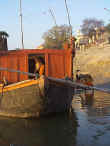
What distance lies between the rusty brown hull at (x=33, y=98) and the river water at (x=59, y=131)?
1.14ft

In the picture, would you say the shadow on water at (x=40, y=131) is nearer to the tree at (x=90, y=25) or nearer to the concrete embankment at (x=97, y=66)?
the concrete embankment at (x=97, y=66)

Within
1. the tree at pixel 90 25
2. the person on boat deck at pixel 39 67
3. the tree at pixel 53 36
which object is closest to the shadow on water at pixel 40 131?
the person on boat deck at pixel 39 67

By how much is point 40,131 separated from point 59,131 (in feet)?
2.31

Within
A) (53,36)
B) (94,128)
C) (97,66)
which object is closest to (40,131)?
(94,128)

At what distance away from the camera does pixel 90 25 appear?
60.8m

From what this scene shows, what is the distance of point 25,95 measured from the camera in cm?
855

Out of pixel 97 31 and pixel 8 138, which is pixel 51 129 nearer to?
pixel 8 138

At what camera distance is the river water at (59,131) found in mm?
6707

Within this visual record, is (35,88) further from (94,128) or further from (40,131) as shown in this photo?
(94,128)

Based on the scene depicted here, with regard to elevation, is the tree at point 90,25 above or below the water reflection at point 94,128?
above

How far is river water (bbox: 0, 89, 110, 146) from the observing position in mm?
6707

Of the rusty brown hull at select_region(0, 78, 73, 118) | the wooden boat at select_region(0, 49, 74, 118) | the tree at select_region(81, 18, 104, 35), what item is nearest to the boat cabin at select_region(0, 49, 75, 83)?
the wooden boat at select_region(0, 49, 74, 118)

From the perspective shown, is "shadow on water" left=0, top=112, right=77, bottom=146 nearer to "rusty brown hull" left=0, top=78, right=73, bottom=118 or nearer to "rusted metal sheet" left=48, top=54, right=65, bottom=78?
"rusty brown hull" left=0, top=78, right=73, bottom=118

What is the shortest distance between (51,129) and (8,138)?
1721 mm
